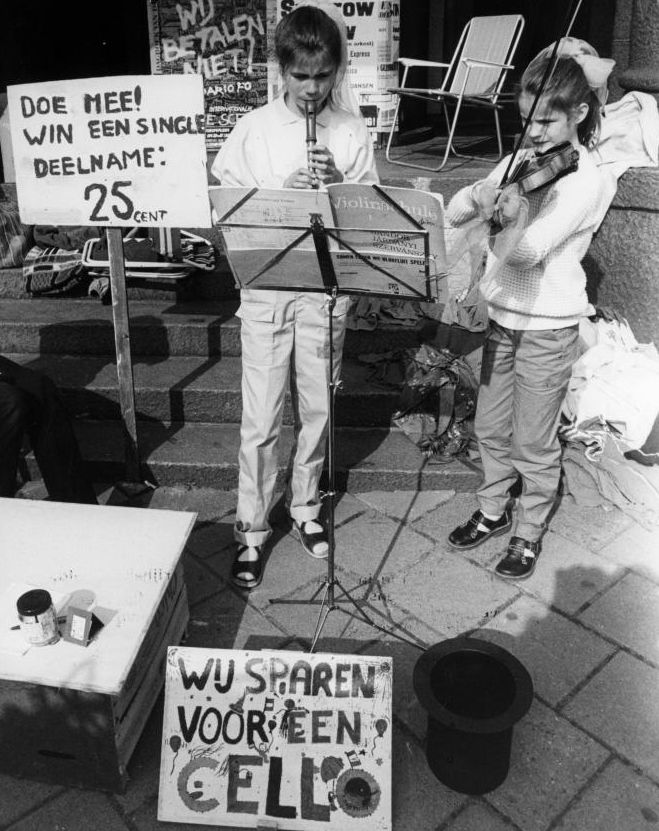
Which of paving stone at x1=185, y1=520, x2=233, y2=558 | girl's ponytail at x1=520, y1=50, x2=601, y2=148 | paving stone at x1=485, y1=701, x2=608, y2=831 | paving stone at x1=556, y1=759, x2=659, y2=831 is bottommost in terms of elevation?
paving stone at x1=185, y1=520, x2=233, y2=558

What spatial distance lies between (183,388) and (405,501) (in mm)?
1492

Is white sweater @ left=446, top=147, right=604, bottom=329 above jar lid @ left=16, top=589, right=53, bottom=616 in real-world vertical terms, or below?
above

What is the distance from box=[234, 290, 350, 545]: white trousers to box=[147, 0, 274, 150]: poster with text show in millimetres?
4521

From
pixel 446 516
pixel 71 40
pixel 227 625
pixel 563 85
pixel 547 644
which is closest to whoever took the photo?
pixel 563 85

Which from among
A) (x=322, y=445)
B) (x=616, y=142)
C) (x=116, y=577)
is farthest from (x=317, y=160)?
(x=616, y=142)

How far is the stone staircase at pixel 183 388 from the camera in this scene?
4.33 metres

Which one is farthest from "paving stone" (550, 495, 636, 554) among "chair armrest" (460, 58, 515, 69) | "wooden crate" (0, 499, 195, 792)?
"chair armrest" (460, 58, 515, 69)

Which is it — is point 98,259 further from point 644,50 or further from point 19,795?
point 644,50

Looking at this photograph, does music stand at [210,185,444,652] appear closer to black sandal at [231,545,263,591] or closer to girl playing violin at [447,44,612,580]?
girl playing violin at [447,44,612,580]

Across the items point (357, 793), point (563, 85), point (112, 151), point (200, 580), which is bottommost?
point (200, 580)

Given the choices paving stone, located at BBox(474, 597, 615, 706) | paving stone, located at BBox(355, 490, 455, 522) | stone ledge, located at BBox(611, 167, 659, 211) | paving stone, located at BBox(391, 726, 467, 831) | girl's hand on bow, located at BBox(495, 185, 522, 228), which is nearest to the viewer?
paving stone, located at BBox(391, 726, 467, 831)

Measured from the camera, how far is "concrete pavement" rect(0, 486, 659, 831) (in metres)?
2.54

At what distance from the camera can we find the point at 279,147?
10.2ft

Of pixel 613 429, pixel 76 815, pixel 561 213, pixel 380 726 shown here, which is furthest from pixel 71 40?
pixel 380 726
